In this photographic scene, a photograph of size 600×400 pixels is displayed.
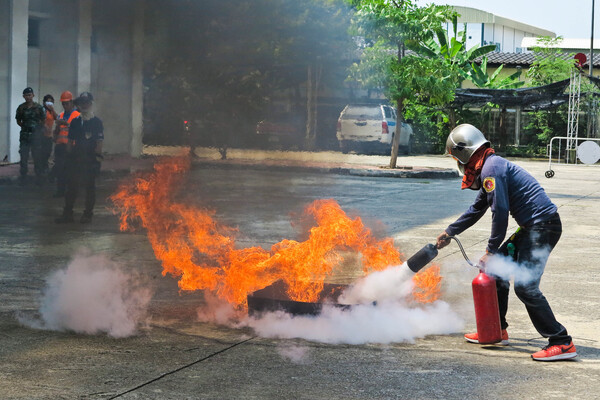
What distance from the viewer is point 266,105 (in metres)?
4.55

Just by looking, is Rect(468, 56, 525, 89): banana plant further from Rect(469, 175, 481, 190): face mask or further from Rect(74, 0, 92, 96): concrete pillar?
Rect(74, 0, 92, 96): concrete pillar

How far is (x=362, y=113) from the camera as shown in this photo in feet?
20.5

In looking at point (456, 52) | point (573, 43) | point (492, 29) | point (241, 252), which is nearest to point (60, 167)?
point (241, 252)

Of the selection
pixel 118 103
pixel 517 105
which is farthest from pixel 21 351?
pixel 517 105

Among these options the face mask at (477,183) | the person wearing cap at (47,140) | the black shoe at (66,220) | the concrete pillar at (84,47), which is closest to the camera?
the concrete pillar at (84,47)

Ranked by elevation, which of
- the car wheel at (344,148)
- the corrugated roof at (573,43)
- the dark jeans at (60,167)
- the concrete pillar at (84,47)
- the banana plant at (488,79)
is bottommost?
the dark jeans at (60,167)

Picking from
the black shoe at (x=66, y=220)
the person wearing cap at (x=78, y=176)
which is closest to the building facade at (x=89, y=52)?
the person wearing cap at (x=78, y=176)

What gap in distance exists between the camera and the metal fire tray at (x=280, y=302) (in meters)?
4.91

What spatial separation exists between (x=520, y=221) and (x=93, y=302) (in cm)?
277

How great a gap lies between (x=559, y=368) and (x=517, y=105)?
24.8 metres

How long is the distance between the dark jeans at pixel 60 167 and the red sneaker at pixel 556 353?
244 inches

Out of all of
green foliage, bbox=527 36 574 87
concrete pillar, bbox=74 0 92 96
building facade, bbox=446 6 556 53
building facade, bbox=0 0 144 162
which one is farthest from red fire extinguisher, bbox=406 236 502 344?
building facade, bbox=446 6 556 53

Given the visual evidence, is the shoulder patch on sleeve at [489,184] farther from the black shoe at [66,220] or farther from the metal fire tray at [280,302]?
the black shoe at [66,220]

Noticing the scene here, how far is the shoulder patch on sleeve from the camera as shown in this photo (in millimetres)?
4488
